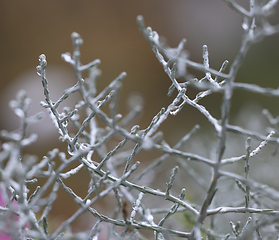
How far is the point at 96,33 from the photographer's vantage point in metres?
1.12

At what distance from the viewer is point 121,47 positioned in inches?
44.7

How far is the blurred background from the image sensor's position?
1.08 m

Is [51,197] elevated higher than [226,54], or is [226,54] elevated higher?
[226,54]

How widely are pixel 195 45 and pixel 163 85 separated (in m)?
0.17

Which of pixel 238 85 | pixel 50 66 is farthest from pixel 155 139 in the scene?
pixel 50 66

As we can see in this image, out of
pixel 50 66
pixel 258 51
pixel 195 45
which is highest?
pixel 258 51

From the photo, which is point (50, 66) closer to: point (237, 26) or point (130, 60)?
point (130, 60)

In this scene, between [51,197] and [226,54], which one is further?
[226,54]

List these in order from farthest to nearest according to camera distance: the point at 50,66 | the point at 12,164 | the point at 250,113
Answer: the point at 50,66 < the point at 250,113 < the point at 12,164

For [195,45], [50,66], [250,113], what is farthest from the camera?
[195,45]

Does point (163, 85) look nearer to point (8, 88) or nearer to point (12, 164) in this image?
point (8, 88)

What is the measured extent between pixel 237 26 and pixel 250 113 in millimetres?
651

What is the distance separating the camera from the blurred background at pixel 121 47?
108cm

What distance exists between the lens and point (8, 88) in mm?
1083
